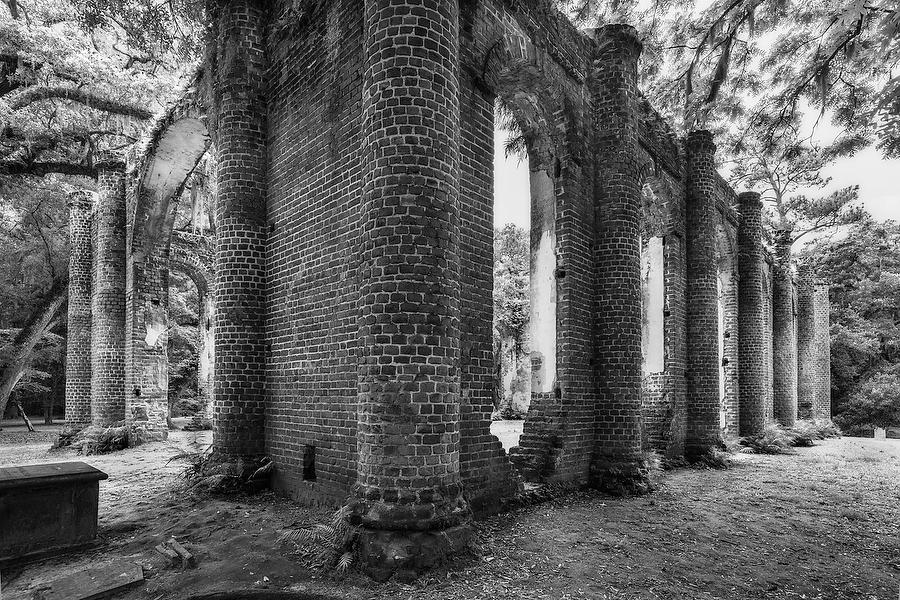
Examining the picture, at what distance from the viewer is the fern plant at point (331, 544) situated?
15.4 ft

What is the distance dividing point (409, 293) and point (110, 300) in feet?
39.5

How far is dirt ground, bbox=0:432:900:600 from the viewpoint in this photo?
451cm

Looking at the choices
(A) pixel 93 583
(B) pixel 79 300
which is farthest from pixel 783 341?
(B) pixel 79 300

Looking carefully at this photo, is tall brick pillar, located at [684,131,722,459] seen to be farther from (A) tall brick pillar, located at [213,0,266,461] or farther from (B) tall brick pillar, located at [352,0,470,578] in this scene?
(A) tall brick pillar, located at [213,0,266,461]

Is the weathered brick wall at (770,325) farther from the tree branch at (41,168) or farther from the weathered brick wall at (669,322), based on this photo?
the tree branch at (41,168)

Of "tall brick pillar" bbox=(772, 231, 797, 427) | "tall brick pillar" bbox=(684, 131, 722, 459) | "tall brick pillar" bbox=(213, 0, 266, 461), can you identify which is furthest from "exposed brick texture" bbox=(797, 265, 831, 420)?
"tall brick pillar" bbox=(213, 0, 266, 461)

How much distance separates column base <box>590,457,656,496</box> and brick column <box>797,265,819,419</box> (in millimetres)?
18830

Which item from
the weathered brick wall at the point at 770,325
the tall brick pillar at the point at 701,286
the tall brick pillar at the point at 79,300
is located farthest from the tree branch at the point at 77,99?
the weathered brick wall at the point at 770,325

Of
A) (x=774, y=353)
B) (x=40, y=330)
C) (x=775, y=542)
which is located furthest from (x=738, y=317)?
(x=40, y=330)

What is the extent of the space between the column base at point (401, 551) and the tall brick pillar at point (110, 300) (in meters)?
11.8

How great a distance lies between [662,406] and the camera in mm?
11945

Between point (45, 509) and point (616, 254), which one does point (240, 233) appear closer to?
point (45, 509)

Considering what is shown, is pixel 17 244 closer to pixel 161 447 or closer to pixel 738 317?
pixel 161 447

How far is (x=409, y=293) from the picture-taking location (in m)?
→ 5.02
